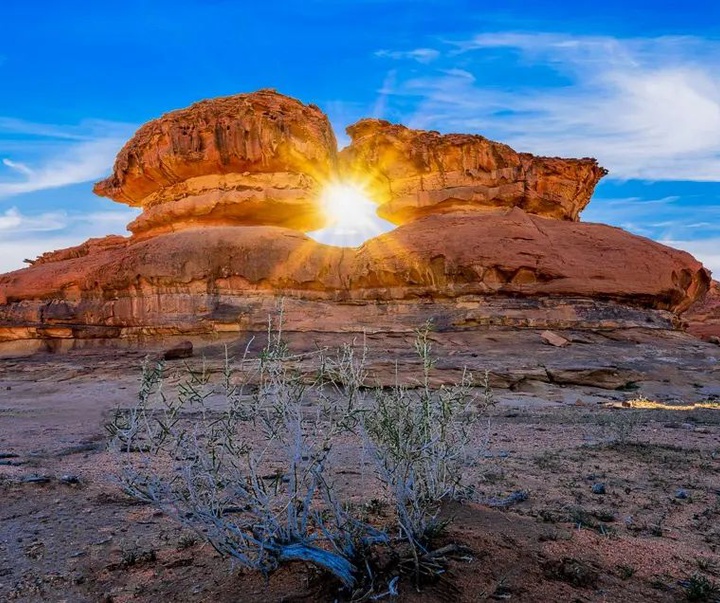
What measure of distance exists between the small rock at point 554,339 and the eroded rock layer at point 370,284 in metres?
0.75

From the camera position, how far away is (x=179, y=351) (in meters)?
18.1

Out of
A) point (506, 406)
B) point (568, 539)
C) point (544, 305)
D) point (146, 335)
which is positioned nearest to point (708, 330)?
point (544, 305)

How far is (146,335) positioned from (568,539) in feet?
63.8

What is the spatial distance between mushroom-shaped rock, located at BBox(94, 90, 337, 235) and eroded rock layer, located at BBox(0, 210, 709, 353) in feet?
11.1

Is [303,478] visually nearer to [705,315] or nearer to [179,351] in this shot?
[179,351]

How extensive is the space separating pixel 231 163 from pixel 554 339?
57.2 ft

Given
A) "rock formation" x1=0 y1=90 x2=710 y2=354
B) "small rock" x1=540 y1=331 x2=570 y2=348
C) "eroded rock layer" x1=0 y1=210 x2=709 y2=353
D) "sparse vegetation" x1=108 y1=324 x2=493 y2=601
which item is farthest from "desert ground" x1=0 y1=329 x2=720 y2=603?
"rock formation" x1=0 y1=90 x2=710 y2=354

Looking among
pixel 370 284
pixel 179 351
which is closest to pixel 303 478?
pixel 179 351

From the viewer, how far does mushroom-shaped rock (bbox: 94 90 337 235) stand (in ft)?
81.7

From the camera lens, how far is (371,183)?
91.1 feet

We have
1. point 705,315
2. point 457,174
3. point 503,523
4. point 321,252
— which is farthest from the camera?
point 705,315

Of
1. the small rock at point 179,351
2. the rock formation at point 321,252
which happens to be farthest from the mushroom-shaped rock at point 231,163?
the small rock at point 179,351

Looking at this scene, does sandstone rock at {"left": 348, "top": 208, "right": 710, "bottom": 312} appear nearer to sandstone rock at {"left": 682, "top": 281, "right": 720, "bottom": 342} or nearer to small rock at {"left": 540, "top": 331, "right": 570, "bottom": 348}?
small rock at {"left": 540, "top": 331, "right": 570, "bottom": 348}

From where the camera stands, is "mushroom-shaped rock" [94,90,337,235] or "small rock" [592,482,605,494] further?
"mushroom-shaped rock" [94,90,337,235]
